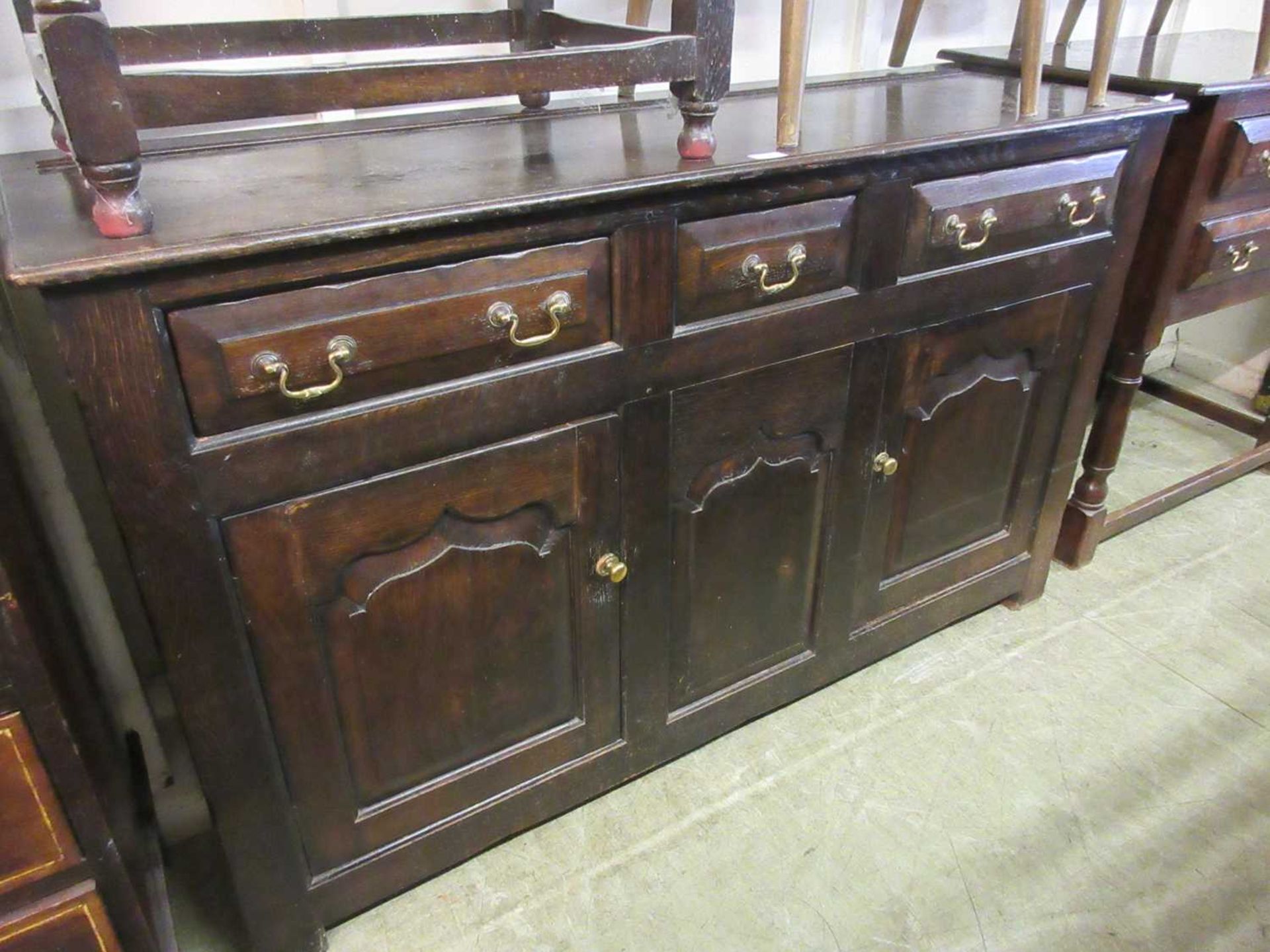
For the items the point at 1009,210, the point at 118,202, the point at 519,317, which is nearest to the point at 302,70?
the point at 118,202

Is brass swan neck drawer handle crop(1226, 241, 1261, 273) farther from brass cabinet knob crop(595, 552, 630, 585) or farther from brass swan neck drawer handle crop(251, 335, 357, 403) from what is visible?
brass swan neck drawer handle crop(251, 335, 357, 403)

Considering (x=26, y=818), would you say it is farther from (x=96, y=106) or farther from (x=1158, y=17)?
(x=1158, y=17)

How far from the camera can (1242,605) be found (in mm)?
1809

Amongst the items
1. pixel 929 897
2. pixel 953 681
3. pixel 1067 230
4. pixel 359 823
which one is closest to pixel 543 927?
pixel 359 823

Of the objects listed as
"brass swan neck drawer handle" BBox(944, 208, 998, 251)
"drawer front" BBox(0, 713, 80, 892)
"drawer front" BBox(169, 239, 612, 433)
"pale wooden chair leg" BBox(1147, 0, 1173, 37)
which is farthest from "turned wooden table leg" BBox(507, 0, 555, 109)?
"pale wooden chair leg" BBox(1147, 0, 1173, 37)

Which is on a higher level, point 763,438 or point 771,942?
point 763,438

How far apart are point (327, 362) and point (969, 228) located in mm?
860

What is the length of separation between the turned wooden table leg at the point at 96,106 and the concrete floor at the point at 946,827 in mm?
958

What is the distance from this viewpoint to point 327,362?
860 mm

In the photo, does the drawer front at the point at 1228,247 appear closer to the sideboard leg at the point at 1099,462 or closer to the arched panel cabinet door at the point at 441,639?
the sideboard leg at the point at 1099,462

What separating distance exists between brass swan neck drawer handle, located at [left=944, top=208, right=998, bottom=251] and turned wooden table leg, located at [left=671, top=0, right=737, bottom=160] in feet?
1.22

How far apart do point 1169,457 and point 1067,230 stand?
1212 millimetres

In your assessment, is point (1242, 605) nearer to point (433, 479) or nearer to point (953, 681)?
point (953, 681)

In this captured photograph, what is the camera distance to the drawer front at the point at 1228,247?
1.59 metres
